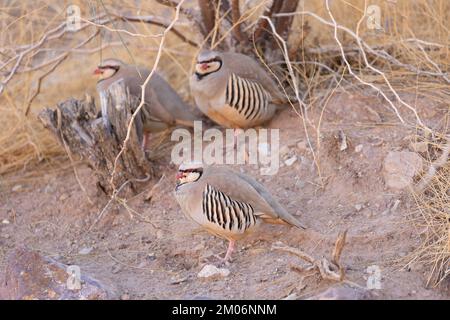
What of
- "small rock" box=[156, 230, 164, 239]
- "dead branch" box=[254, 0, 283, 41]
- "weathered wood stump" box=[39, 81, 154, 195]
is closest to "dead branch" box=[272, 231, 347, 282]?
"small rock" box=[156, 230, 164, 239]

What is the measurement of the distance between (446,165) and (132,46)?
12.1 ft

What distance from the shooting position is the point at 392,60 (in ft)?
20.1

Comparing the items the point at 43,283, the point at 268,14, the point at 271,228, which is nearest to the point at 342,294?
the point at 271,228

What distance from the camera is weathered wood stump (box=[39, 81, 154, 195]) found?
5922 mm

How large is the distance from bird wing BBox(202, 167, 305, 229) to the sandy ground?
0.65 feet

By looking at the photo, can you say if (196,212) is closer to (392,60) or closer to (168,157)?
(168,157)

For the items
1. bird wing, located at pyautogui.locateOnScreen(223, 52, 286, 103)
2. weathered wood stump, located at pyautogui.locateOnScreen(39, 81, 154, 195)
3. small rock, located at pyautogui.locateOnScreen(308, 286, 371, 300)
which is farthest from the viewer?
bird wing, located at pyautogui.locateOnScreen(223, 52, 286, 103)

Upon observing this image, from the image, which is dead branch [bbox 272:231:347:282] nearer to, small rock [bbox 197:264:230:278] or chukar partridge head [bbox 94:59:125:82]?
small rock [bbox 197:264:230:278]

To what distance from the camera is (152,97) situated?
661 cm

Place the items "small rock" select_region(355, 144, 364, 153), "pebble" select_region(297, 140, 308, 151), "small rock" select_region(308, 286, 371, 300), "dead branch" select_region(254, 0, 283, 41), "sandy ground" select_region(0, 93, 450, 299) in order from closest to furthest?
"small rock" select_region(308, 286, 371, 300)
"sandy ground" select_region(0, 93, 450, 299)
"small rock" select_region(355, 144, 364, 153)
"pebble" select_region(297, 140, 308, 151)
"dead branch" select_region(254, 0, 283, 41)

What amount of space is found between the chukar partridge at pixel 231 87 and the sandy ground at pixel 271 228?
0.31m

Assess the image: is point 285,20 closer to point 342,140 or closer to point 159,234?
point 342,140

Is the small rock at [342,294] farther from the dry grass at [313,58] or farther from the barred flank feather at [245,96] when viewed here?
the barred flank feather at [245,96]

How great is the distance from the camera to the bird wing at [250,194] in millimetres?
5191
